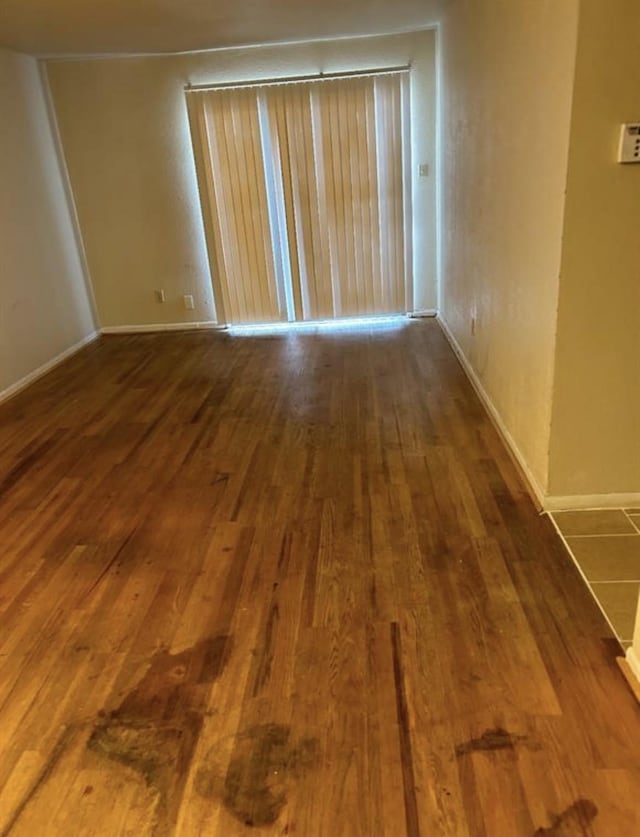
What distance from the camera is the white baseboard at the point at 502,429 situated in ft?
8.32

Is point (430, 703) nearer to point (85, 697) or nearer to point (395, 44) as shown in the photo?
point (85, 697)

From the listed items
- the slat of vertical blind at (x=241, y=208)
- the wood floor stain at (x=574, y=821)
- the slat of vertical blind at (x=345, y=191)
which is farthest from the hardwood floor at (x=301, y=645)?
the slat of vertical blind at (x=241, y=208)

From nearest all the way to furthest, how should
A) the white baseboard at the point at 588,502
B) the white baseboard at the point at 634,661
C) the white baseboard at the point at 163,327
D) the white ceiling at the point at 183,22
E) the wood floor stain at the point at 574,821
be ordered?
the wood floor stain at the point at 574,821
the white baseboard at the point at 634,661
the white baseboard at the point at 588,502
the white ceiling at the point at 183,22
the white baseboard at the point at 163,327

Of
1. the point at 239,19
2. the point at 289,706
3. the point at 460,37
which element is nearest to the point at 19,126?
the point at 239,19

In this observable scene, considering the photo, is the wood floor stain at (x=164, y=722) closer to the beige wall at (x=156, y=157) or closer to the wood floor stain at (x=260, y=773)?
the wood floor stain at (x=260, y=773)

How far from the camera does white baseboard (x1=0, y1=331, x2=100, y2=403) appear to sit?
14.2 ft

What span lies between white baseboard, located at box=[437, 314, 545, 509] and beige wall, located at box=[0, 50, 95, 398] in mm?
3229

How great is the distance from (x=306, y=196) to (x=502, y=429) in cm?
305

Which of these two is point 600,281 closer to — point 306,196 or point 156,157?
point 306,196

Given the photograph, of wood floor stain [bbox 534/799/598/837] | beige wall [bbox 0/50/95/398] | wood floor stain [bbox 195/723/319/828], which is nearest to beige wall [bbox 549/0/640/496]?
wood floor stain [bbox 534/799/598/837]

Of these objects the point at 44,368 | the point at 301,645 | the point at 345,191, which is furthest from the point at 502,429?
the point at 44,368

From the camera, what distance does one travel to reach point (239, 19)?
158 inches

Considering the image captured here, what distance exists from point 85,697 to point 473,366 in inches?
116

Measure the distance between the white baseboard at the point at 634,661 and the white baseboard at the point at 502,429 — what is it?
83 cm
